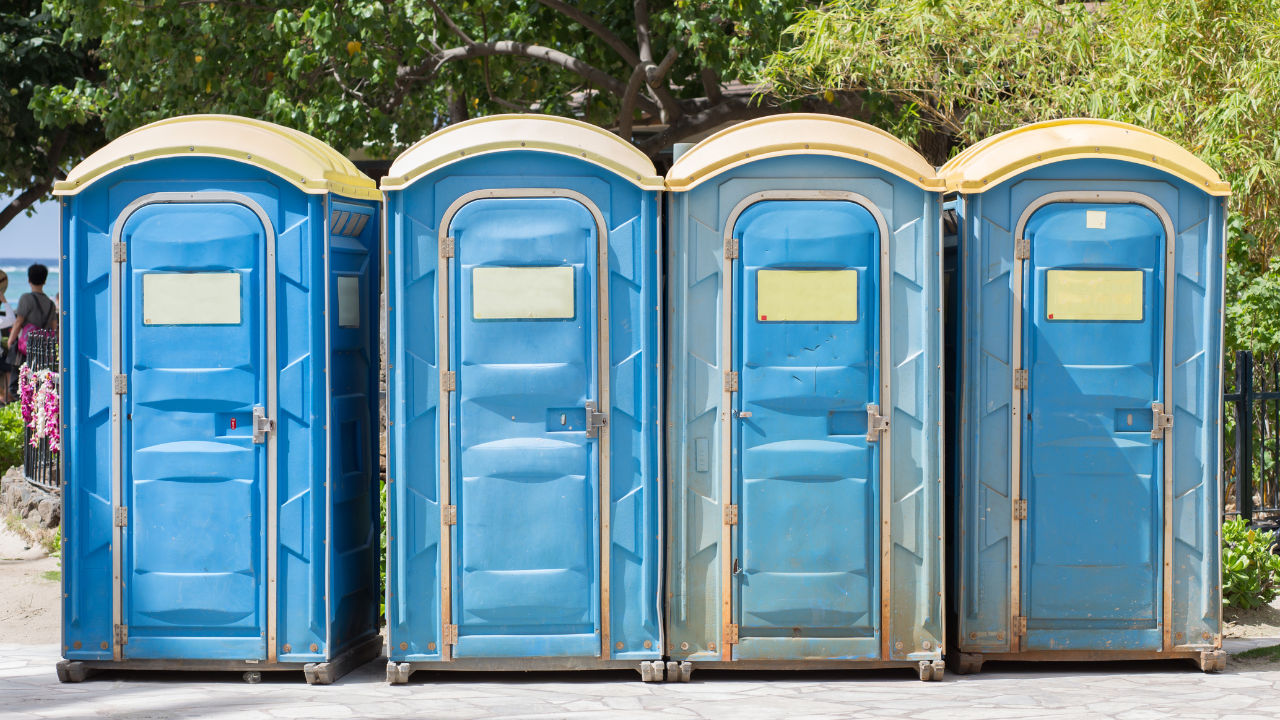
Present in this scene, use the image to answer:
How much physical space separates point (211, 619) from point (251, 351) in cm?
111

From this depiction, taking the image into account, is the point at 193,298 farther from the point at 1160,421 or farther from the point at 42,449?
the point at 42,449

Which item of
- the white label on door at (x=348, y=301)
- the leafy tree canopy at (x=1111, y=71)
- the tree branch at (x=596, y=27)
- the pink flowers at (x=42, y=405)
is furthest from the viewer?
the tree branch at (x=596, y=27)

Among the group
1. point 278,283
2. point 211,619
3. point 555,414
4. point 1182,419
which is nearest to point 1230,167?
point 1182,419

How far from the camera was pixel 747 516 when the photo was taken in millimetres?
5379

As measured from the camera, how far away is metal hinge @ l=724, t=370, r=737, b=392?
5344 millimetres

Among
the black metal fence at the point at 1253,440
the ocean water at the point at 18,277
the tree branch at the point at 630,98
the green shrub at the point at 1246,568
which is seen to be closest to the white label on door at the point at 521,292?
the green shrub at the point at 1246,568

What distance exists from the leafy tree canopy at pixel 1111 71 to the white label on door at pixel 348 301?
422 centimetres

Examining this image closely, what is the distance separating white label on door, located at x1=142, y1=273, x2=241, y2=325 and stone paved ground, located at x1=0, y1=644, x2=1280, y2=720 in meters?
1.50

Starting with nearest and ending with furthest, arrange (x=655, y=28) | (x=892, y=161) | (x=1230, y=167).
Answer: (x=892, y=161), (x=1230, y=167), (x=655, y=28)

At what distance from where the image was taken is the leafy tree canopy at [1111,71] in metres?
7.42

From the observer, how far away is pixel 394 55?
36.4 ft

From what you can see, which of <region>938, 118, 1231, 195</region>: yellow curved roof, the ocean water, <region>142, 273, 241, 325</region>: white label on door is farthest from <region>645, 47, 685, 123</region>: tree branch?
the ocean water

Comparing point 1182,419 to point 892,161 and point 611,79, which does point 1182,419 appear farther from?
point 611,79

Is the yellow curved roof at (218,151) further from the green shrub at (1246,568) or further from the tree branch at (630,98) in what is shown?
the tree branch at (630,98)
